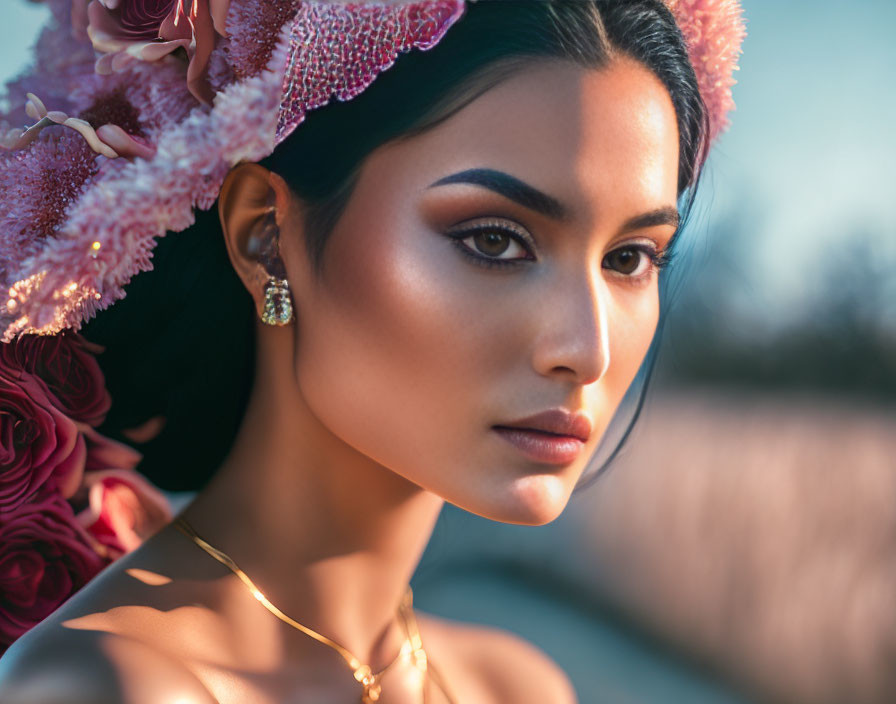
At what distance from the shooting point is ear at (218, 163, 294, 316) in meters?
1.31

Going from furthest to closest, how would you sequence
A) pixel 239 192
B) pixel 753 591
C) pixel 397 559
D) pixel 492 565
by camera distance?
pixel 492 565, pixel 753 591, pixel 397 559, pixel 239 192

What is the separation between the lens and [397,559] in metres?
1.51

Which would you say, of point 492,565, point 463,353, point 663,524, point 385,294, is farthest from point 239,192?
point 492,565

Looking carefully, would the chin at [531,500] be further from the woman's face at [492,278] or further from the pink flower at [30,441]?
the pink flower at [30,441]

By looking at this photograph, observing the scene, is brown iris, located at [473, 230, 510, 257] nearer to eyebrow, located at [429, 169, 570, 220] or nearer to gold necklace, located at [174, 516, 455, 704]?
eyebrow, located at [429, 169, 570, 220]

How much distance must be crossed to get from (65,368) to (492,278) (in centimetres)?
76

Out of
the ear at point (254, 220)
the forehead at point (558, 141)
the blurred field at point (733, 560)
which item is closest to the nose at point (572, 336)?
the forehead at point (558, 141)

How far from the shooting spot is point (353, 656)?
1.47m

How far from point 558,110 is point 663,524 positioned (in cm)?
348

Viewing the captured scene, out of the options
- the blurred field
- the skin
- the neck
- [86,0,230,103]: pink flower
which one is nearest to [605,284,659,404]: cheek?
→ the skin

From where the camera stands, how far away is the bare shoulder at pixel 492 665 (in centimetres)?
174

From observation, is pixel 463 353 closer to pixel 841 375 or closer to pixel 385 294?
pixel 385 294

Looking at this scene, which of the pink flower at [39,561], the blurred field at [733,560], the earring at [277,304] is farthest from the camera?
the blurred field at [733,560]

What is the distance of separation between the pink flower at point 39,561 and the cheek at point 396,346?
0.63 meters
